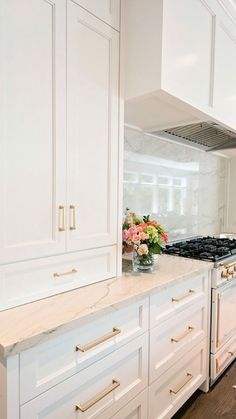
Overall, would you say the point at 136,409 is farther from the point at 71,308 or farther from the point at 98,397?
the point at 71,308

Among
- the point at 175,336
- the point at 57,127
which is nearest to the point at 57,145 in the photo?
the point at 57,127

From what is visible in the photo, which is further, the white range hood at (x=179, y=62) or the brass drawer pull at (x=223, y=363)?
the brass drawer pull at (x=223, y=363)

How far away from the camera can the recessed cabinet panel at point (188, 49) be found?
1336mm

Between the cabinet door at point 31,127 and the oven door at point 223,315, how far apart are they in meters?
1.26

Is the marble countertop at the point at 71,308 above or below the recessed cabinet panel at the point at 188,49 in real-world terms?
below

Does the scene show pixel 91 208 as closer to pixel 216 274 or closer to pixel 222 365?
pixel 216 274

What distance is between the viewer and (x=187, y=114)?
177 cm

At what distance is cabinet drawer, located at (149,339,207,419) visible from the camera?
4.59 feet

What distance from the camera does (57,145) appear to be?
3.73 ft

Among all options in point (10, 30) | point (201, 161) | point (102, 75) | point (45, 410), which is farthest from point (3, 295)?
point (201, 161)

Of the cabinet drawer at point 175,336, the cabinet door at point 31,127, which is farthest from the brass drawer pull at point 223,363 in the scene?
the cabinet door at point 31,127

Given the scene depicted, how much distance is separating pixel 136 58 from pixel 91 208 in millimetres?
850

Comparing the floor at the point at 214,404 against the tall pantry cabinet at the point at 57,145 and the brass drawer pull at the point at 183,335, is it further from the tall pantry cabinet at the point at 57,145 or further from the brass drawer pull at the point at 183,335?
the tall pantry cabinet at the point at 57,145

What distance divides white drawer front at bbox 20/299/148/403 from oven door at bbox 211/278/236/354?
31.3 inches
